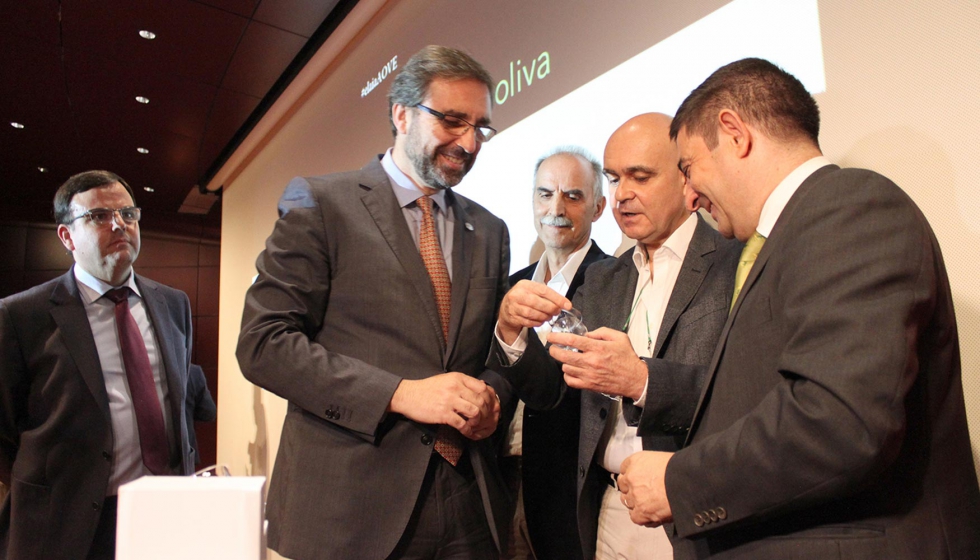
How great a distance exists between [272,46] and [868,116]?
14.8 feet

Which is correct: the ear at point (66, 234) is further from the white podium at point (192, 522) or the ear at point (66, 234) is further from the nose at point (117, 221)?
the white podium at point (192, 522)

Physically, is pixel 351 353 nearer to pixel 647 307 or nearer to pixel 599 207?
pixel 647 307

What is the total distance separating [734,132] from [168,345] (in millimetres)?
2686

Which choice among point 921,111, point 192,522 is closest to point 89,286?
point 192,522

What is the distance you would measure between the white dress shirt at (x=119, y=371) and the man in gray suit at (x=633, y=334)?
6.03 feet

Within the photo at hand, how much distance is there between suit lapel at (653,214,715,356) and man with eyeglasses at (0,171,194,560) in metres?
2.20

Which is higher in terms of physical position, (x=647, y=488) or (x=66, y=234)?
(x=66, y=234)

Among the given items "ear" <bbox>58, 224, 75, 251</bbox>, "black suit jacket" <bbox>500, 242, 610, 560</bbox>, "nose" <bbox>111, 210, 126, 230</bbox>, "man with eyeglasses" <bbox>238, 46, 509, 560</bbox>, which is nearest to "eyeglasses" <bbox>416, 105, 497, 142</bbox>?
"man with eyeglasses" <bbox>238, 46, 509, 560</bbox>

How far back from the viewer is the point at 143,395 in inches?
106

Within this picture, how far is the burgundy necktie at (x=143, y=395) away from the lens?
2.63 meters

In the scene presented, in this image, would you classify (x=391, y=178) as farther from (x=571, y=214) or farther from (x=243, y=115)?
(x=243, y=115)

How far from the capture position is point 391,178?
181cm

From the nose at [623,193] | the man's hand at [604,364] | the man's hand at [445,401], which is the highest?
the nose at [623,193]

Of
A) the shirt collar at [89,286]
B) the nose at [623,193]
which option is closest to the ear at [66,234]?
the shirt collar at [89,286]
